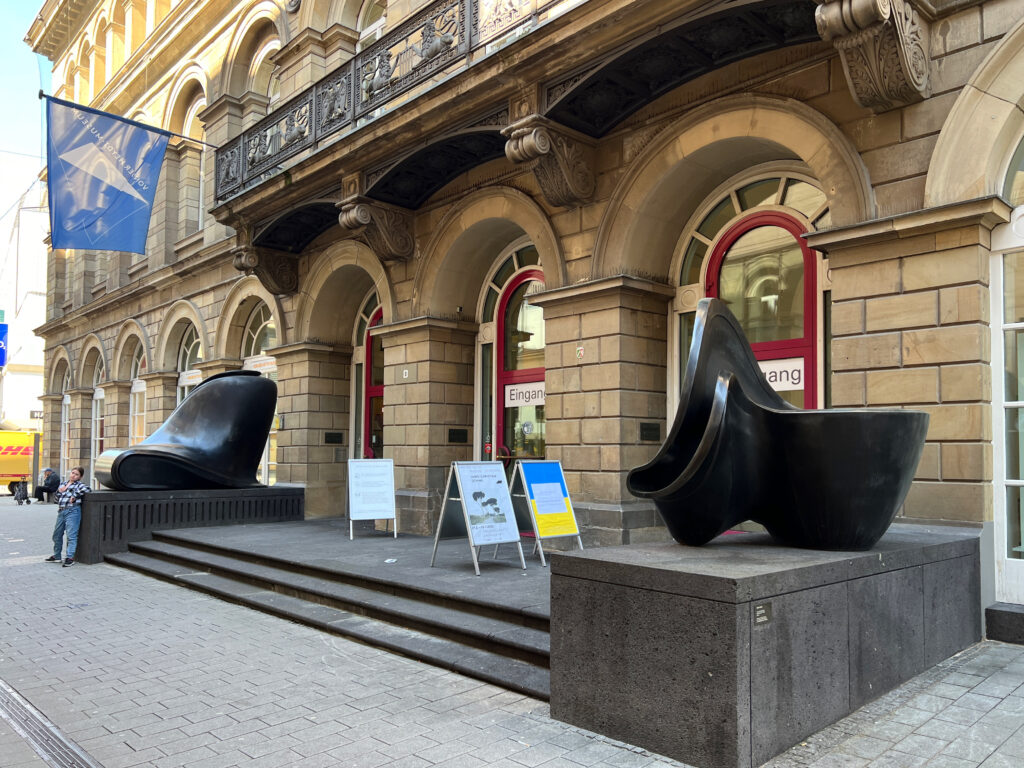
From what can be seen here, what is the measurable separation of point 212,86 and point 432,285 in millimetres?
11383

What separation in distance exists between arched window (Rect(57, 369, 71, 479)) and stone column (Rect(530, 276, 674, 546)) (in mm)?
26274

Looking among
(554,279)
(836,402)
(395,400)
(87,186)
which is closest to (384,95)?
(554,279)

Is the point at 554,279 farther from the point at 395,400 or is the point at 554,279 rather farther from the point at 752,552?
the point at 752,552

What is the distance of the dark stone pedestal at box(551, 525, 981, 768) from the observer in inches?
157

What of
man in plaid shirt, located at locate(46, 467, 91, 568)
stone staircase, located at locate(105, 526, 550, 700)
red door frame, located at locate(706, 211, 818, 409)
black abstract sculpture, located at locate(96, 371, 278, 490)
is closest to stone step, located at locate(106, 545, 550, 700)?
stone staircase, located at locate(105, 526, 550, 700)

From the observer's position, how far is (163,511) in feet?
42.7

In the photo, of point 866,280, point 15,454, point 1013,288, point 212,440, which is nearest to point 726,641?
point 866,280

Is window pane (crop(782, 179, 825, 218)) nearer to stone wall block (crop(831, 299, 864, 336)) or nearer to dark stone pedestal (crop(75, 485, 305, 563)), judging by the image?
stone wall block (crop(831, 299, 864, 336))

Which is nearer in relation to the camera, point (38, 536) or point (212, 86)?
point (38, 536)

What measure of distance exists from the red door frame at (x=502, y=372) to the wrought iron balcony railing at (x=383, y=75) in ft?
10.9

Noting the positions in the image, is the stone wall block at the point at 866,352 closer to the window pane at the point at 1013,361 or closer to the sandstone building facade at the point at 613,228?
the sandstone building facade at the point at 613,228

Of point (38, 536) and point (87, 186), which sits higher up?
point (87, 186)

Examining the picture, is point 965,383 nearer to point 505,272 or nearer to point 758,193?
point 758,193

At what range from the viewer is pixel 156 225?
23.2 meters
